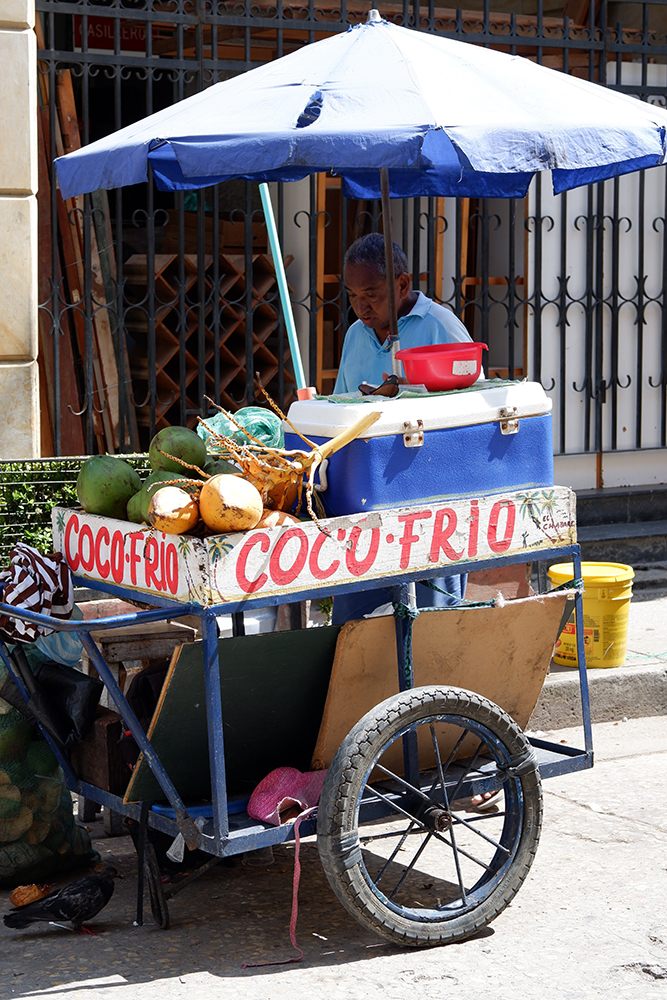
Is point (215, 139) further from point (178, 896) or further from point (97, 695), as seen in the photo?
point (178, 896)

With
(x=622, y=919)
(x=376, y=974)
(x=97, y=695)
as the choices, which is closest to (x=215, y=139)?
(x=97, y=695)

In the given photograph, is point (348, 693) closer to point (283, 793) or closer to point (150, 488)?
point (283, 793)

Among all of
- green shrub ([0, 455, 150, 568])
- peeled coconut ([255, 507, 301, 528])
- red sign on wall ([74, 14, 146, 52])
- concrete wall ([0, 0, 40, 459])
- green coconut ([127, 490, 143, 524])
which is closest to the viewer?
peeled coconut ([255, 507, 301, 528])

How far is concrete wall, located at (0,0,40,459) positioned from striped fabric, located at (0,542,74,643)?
2.40m

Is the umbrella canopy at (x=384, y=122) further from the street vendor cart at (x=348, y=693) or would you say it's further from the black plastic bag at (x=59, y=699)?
the black plastic bag at (x=59, y=699)

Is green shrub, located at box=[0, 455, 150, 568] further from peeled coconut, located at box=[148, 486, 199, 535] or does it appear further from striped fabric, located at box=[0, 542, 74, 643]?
peeled coconut, located at box=[148, 486, 199, 535]

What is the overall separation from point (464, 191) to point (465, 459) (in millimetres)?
1630

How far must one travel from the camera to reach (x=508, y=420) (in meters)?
3.65

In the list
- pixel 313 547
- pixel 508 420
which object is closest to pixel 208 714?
pixel 313 547

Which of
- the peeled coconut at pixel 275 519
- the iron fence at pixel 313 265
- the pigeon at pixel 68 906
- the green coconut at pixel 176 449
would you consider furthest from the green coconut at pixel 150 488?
the iron fence at pixel 313 265

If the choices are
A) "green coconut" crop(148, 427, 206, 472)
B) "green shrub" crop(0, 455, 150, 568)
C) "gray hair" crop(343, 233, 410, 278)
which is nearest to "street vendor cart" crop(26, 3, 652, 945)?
"green coconut" crop(148, 427, 206, 472)

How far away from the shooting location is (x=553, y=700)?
5422 mm

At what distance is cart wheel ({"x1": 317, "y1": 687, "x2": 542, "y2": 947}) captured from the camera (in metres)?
3.19

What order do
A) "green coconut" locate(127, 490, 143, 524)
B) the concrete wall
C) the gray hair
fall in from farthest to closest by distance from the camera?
1. the concrete wall
2. the gray hair
3. "green coconut" locate(127, 490, 143, 524)
